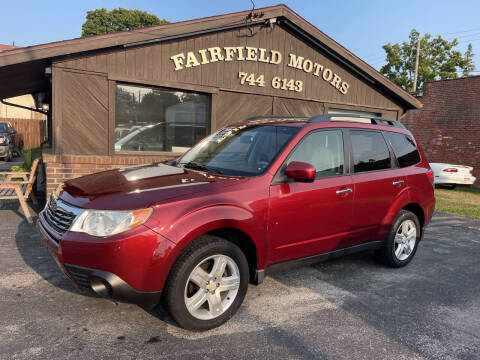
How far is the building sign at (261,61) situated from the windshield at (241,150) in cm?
426

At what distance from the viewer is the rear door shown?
159 inches

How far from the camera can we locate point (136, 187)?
301 cm

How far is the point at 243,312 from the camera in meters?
3.34

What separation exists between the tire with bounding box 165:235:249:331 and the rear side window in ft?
8.70

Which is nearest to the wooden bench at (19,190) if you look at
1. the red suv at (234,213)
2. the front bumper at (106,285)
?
the red suv at (234,213)

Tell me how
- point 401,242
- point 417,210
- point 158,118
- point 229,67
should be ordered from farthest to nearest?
1. point 229,67
2. point 158,118
3. point 417,210
4. point 401,242

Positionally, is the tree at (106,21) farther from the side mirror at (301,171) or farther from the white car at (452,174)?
the side mirror at (301,171)

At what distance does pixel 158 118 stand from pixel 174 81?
865 mm

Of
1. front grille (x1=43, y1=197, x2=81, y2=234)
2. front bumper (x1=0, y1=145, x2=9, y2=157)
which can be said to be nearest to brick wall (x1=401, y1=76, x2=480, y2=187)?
front grille (x1=43, y1=197, x2=81, y2=234)

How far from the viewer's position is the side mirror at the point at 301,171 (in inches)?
127

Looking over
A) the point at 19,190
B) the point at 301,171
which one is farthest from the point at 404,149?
the point at 19,190

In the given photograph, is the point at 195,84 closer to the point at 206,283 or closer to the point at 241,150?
the point at 241,150

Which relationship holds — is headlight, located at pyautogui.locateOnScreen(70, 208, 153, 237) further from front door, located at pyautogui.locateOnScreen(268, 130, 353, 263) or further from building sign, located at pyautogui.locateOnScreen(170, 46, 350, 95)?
building sign, located at pyautogui.locateOnScreen(170, 46, 350, 95)

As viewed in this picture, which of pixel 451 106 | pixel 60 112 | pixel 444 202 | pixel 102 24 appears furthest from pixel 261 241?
pixel 102 24
